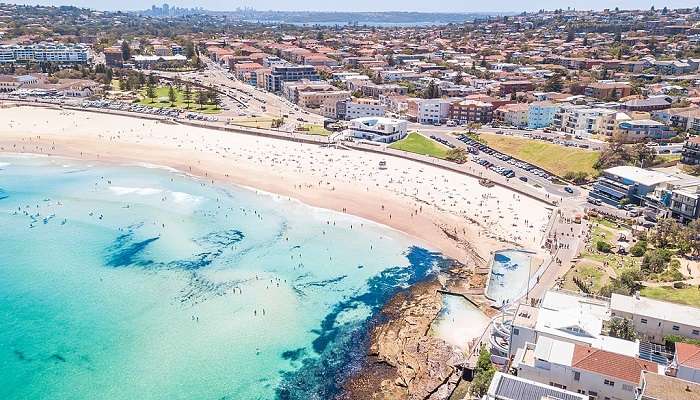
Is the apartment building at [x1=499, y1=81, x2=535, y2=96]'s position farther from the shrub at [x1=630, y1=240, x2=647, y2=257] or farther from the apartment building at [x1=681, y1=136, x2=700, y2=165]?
the shrub at [x1=630, y1=240, x2=647, y2=257]

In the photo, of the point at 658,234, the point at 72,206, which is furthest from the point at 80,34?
the point at 658,234

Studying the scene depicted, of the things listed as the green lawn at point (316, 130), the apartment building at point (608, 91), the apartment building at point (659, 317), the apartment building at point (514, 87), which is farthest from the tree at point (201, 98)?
the apartment building at point (659, 317)

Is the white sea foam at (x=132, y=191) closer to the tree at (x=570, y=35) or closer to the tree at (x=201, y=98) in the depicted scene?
the tree at (x=201, y=98)

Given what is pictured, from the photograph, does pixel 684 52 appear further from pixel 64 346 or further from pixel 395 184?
pixel 64 346

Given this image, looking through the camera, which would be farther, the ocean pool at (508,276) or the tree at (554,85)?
the tree at (554,85)

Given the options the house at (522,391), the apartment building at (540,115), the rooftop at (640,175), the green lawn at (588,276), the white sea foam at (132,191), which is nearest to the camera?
the house at (522,391)

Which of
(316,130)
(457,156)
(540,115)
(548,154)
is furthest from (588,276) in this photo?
(316,130)

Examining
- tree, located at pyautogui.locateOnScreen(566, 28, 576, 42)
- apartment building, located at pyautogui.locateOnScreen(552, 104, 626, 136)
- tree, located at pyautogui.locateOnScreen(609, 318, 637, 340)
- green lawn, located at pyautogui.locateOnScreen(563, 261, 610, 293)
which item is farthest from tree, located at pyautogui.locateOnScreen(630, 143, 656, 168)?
tree, located at pyautogui.locateOnScreen(566, 28, 576, 42)
